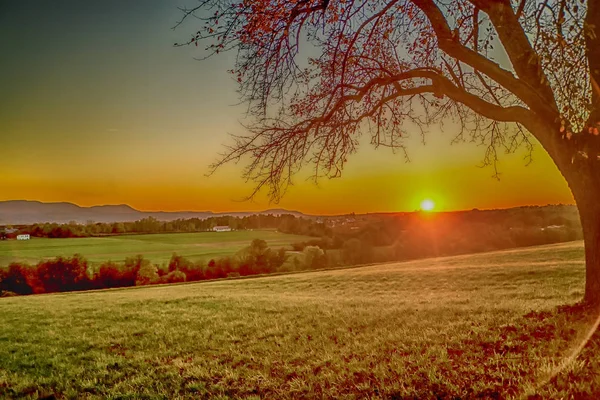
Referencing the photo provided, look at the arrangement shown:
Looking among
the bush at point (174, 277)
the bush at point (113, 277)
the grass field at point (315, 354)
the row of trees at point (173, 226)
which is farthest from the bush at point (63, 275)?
the grass field at point (315, 354)

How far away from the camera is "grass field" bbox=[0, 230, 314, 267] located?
64.6m

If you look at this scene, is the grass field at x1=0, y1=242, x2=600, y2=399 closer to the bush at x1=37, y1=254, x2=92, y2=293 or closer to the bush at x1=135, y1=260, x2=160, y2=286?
the bush at x1=135, y1=260, x2=160, y2=286

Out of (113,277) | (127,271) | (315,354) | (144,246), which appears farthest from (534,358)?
(144,246)

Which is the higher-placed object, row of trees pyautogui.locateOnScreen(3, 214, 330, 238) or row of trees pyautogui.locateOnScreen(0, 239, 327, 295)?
row of trees pyautogui.locateOnScreen(3, 214, 330, 238)

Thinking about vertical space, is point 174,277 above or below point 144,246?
below

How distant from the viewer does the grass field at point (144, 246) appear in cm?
6456

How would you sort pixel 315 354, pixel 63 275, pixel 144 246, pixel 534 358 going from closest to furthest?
pixel 534 358, pixel 315 354, pixel 63 275, pixel 144 246

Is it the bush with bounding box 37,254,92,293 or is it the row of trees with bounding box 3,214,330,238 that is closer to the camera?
the bush with bounding box 37,254,92,293

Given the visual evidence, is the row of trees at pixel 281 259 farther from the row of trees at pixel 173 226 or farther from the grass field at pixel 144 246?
the row of trees at pixel 173 226

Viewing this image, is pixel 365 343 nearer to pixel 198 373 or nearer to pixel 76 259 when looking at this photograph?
pixel 198 373

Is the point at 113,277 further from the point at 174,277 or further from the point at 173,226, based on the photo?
the point at 173,226

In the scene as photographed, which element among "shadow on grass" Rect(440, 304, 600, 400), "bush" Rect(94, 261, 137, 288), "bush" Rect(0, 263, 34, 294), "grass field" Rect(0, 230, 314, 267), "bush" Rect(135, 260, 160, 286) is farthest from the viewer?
"grass field" Rect(0, 230, 314, 267)

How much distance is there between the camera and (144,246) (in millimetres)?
80062

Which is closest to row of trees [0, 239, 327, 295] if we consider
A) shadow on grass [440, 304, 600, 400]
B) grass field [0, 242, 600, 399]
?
grass field [0, 242, 600, 399]
